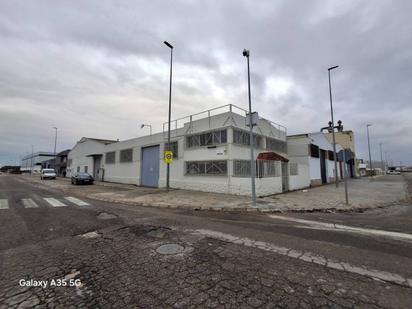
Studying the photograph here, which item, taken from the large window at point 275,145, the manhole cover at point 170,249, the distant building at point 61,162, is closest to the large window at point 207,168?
the large window at point 275,145

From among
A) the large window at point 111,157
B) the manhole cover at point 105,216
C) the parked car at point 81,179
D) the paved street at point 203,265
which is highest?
the large window at point 111,157

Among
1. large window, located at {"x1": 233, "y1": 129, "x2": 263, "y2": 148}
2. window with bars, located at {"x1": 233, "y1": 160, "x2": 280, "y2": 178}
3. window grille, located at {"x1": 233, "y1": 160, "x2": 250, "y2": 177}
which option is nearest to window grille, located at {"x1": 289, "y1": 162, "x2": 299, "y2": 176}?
window with bars, located at {"x1": 233, "y1": 160, "x2": 280, "y2": 178}

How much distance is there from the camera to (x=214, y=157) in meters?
16.2

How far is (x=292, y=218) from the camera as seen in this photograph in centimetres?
824

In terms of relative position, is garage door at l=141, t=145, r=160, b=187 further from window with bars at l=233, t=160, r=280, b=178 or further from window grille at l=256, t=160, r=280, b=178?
window grille at l=256, t=160, r=280, b=178

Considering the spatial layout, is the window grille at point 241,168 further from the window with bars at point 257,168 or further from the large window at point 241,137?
the large window at point 241,137

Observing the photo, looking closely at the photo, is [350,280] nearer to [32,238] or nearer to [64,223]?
[32,238]

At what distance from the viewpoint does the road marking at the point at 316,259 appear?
3.44m

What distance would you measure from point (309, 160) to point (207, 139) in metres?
14.1

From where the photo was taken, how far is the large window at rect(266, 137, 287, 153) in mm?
20091

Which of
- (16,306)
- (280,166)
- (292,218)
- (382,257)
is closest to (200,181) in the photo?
(280,166)

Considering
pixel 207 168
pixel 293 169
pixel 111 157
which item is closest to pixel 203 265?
pixel 207 168

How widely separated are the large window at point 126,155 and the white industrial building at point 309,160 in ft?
59.5

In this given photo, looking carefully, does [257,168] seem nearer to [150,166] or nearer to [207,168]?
[207,168]
